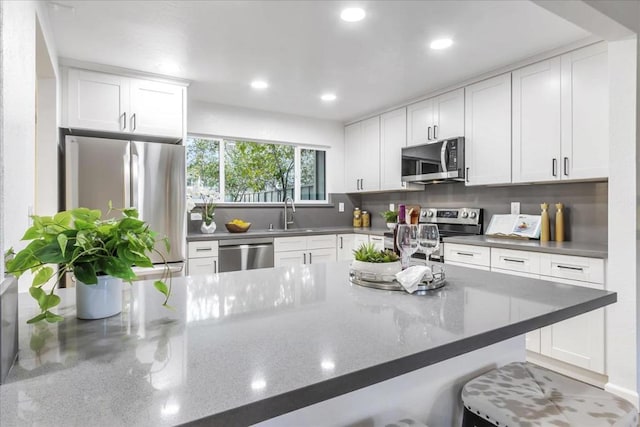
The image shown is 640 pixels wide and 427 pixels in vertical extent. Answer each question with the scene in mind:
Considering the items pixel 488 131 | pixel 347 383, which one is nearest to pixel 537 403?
pixel 347 383

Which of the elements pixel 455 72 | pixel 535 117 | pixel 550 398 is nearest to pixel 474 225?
pixel 535 117

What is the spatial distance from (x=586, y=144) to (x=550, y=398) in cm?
223

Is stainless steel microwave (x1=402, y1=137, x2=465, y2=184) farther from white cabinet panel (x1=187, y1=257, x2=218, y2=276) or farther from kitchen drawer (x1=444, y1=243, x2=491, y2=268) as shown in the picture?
white cabinet panel (x1=187, y1=257, x2=218, y2=276)

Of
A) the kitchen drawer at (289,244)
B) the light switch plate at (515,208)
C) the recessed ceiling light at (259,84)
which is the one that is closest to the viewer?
the light switch plate at (515,208)

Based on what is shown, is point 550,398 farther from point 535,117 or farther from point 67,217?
point 535,117

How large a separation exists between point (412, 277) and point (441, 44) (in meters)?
2.16

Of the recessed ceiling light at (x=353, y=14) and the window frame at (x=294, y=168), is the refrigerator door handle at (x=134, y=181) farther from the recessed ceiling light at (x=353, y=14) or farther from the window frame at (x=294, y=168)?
the recessed ceiling light at (x=353, y=14)

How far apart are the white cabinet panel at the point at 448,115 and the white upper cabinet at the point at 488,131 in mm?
65

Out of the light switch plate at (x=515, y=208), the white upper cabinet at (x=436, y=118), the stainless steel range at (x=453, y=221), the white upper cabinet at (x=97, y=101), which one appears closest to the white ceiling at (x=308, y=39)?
the white upper cabinet at (x=97, y=101)

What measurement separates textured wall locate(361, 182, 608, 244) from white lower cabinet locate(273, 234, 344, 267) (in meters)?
1.20

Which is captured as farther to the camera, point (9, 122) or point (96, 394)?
point (9, 122)

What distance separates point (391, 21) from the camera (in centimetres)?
236

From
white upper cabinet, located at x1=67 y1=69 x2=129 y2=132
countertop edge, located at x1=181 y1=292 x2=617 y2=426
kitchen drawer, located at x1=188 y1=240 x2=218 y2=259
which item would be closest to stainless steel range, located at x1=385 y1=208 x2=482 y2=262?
kitchen drawer, located at x1=188 y1=240 x2=218 y2=259

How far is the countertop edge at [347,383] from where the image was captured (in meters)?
0.53
